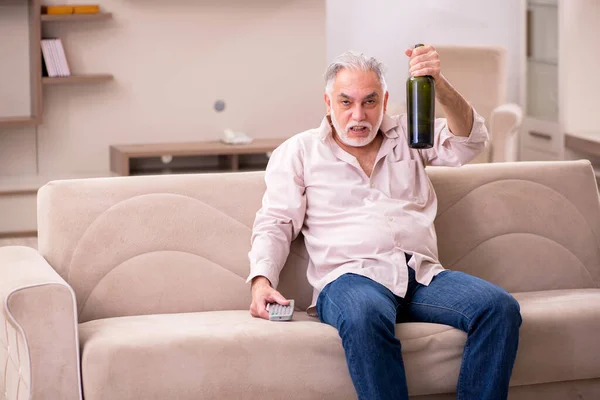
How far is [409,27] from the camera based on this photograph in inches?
259

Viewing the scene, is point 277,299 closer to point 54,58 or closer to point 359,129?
point 359,129

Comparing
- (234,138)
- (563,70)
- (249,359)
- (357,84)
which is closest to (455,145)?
(357,84)

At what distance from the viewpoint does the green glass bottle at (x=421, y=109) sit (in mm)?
2510

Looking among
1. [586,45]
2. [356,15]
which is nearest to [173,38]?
[356,15]

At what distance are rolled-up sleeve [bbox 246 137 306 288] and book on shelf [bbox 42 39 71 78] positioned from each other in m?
3.10

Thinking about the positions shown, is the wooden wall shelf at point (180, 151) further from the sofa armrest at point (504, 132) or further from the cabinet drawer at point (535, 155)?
the cabinet drawer at point (535, 155)

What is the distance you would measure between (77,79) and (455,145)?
3337 millimetres

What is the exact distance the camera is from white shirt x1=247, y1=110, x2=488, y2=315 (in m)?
2.57

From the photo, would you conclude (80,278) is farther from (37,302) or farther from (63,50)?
(63,50)

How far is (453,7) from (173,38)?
6.97ft

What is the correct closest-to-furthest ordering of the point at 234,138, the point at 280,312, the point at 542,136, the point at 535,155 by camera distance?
the point at 280,312, the point at 234,138, the point at 542,136, the point at 535,155

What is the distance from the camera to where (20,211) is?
5332 mm

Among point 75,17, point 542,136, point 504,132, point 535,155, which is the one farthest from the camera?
point 535,155

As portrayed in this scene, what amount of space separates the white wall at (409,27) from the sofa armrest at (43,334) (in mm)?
4420
